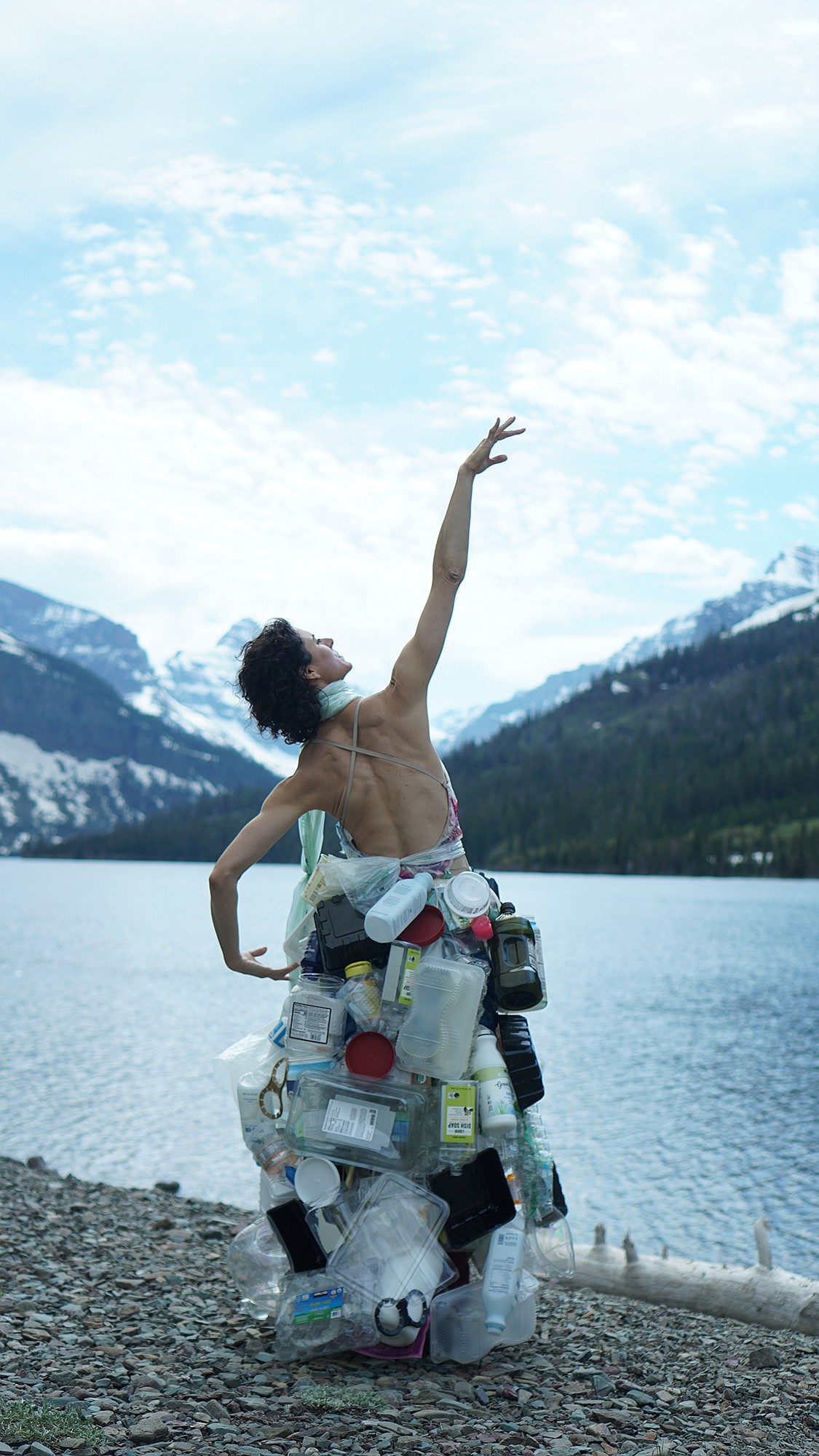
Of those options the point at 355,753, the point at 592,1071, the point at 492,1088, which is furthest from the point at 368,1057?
the point at 592,1071

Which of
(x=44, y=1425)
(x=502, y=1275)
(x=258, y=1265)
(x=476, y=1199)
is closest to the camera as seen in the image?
(x=44, y=1425)

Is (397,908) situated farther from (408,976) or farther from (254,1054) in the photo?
(254,1054)

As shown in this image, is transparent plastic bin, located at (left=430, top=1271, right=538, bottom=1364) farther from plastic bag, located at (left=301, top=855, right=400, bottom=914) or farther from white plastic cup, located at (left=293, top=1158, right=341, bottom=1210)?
plastic bag, located at (left=301, top=855, right=400, bottom=914)

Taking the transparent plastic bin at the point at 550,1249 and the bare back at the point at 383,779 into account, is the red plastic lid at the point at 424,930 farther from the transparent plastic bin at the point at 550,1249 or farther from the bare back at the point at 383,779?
the transparent plastic bin at the point at 550,1249

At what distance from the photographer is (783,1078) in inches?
1098

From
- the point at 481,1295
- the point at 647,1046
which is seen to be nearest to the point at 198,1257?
the point at 481,1295

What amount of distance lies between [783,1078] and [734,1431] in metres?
24.3

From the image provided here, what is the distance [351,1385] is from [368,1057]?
1.59 metres

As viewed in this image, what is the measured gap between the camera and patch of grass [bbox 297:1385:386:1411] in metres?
5.34

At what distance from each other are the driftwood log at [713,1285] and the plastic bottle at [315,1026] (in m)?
4.50

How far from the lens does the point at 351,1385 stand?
561cm

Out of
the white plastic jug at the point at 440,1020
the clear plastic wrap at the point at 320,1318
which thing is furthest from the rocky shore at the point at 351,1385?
the white plastic jug at the point at 440,1020

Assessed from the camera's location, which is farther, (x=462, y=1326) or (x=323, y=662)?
(x=323, y=662)

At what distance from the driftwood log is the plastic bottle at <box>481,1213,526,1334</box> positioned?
3835 millimetres
